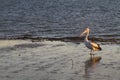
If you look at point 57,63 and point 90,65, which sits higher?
point 57,63

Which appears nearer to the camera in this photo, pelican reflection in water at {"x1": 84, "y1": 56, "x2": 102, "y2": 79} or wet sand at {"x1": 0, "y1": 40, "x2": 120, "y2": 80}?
wet sand at {"x1": 0, "y1": 40, "x2": 120, "y2": 80}

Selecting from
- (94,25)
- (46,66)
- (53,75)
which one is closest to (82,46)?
(46,66)

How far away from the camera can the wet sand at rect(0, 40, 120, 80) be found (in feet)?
47.4

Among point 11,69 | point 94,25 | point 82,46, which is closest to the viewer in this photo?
point 11,69

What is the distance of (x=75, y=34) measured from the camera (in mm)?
29781

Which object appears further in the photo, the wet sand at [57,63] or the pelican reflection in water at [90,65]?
the pelican reflection in water at [90,65]

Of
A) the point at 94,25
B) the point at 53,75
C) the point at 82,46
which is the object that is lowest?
the point at 94,25

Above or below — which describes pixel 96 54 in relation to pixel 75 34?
above

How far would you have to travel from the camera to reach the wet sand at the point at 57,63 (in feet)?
47.4

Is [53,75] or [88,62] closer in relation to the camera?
[53,75]

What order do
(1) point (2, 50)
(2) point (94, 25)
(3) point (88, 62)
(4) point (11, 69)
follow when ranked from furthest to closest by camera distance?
(2) point (94, 25) < (1) point (2, 50) < (3) point (88, 62) < (4) point (11, 69)

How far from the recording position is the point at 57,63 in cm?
1658

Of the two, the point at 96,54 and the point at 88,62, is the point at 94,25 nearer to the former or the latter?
the point at 96,54

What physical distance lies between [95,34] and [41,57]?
12.0 meters
